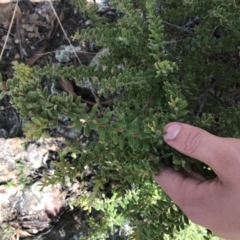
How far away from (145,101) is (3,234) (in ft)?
5.29

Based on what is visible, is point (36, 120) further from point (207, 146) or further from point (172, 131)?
point (207, 146)

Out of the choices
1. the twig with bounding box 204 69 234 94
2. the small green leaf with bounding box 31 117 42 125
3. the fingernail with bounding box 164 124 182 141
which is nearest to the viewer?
the small green leaf with bounding box 31 117 42 125

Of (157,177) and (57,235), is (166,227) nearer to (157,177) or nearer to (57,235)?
(157,177)

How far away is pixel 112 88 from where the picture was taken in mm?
1342

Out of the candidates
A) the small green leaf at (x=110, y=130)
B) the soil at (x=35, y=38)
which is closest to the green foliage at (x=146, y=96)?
the small green leaf at (x=110, y=130)

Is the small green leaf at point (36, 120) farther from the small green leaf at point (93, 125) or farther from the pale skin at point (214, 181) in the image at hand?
the pale skin at point (214, 181)

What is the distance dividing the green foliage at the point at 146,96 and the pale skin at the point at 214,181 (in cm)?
7

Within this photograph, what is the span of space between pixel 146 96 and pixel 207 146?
15.6 inches

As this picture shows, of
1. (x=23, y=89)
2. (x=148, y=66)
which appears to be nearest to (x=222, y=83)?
(x=148, y=66)

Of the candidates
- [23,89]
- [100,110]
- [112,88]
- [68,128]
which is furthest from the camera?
[68,128]

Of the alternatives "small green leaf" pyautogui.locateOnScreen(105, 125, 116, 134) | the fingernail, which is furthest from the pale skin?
"small green leaf" pyautogui.locateOnScreen(105, 125, 116, 134)

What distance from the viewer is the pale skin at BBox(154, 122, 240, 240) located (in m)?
1.16

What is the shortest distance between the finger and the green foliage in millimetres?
49

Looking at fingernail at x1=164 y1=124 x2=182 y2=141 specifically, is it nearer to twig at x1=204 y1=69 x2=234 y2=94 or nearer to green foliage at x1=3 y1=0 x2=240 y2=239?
green foliage at x1=3 y1=0 x2=240 y2=239
